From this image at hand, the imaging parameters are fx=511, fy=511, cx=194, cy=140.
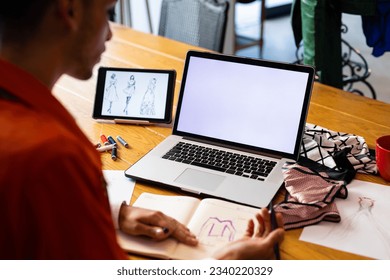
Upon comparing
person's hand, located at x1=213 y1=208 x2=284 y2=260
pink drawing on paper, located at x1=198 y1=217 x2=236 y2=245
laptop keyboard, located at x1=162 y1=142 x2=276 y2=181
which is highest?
laptop keyboard, located at x1=162 y1=142 x2=276 y2=181

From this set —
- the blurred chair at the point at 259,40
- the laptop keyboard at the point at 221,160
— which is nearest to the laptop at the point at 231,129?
the laptop keyboard at the point at 221,160

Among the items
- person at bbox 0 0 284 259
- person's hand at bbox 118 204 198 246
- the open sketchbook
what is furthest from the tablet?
person at bbox 0 0 284 259

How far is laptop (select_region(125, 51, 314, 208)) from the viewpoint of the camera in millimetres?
1301

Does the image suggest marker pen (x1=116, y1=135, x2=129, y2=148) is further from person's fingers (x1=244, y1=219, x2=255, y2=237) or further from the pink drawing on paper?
person's fingers (x1=244, y1=219, x2=255, y2=237)

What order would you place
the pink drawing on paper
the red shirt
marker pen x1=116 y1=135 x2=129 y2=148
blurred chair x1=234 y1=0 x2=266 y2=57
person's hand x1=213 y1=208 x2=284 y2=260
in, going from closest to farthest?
the red shirt < person's hand x1=213 y1=208 x2=284 y2=260 < the pink drawing on paper < marker pen x1=116 y1=135 x2=129 y2=148 < blurred chair x1=234 y1=0 x2=266 y2=57

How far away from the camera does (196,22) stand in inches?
98.3

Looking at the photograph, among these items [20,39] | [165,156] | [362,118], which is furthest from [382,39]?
[20,39]

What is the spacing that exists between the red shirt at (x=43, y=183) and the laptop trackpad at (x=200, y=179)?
0.53m

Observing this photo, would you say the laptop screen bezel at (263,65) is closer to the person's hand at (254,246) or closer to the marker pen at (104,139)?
the marker pen at (104,139)

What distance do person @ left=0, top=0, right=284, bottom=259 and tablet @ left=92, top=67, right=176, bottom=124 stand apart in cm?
79

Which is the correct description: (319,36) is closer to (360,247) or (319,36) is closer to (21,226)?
(360,247)

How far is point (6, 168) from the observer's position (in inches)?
25.4

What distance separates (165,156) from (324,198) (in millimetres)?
450

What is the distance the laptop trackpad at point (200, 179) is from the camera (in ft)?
4.17
